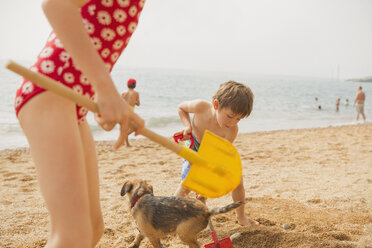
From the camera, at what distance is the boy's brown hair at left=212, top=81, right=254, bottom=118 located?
2871 millimetres

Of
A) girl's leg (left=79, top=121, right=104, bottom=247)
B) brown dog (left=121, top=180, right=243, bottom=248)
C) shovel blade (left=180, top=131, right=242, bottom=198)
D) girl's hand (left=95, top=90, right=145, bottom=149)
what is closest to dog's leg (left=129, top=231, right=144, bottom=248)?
brown dog (left=121, top=180, right=243, bottom=248)

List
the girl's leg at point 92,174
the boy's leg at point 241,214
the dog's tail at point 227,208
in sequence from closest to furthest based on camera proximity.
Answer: the girl's leg at point 92,174, the dog's tail at point 227,208, the boy's leg at point 241,214

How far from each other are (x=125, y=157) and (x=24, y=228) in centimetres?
365

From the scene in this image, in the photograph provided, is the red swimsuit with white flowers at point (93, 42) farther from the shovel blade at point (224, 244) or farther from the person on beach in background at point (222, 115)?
the shovel blade at point (224, 244)

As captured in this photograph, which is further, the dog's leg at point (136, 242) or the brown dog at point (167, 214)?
the dog's leg at point (136, 242)

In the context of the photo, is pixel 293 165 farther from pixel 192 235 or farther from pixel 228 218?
pixel 192 235

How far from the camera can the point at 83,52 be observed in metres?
1.11

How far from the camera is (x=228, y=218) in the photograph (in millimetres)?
3510

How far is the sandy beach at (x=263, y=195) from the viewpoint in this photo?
3.02 meters

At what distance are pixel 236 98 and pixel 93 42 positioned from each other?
179cm

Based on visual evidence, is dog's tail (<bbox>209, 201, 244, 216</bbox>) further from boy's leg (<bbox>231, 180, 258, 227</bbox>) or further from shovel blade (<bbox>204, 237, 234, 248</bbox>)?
boy's leg (<bbox>231, 180, 258, 227</bbox>)

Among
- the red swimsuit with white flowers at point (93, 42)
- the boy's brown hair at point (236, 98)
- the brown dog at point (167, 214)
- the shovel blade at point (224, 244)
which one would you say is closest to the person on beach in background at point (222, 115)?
the boy's brown hair at point (236, 98)

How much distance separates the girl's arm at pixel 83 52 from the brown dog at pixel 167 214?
4.83 ft

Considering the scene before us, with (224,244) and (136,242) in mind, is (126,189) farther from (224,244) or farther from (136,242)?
(224,244)
